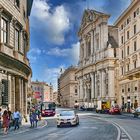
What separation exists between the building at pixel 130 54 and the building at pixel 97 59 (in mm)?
15785

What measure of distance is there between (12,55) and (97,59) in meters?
76.3

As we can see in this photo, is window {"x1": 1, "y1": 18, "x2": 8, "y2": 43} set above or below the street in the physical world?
above

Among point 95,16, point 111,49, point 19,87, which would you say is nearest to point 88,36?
point 95,16

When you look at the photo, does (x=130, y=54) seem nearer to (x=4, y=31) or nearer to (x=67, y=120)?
(x=67, y=120)

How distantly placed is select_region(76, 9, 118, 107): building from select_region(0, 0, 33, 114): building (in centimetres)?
5899

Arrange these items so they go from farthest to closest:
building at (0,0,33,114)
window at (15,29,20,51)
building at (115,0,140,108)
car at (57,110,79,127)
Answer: building at (115,0,140,108)
window at (15,29,20,51)
car at (57,110,79,127)
building at (0,0,33,114)

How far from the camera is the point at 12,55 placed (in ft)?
109

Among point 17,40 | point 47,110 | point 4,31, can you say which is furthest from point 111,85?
point 4,31

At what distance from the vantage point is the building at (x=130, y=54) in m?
68.8

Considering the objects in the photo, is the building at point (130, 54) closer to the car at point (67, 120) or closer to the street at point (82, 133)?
the car at point (67, 120)

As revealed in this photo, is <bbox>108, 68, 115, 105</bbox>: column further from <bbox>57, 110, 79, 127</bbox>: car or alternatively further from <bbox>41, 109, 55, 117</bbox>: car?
<bbox>57, 110, 79, 127</bbox>: car

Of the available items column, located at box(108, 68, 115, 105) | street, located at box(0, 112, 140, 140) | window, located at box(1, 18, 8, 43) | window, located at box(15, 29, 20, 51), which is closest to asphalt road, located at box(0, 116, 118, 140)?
street, located at box(0, 112, 140, 140)

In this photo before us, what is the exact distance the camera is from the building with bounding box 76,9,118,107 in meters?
99.0

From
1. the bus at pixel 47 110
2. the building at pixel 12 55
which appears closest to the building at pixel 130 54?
the bus at pixel 47 110
